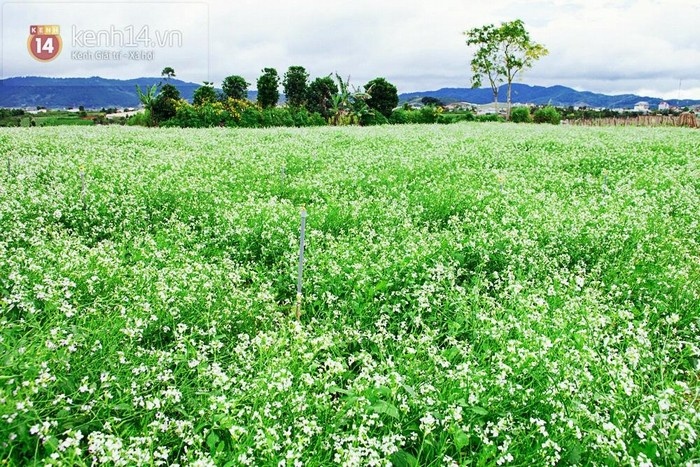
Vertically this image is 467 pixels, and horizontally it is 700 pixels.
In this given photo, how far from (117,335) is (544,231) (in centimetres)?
653

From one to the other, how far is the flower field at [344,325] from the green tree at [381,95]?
160ft

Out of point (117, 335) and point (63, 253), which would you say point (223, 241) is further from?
point (117, 335)

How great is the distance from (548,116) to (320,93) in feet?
96.2

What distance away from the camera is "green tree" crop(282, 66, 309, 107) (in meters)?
61.7

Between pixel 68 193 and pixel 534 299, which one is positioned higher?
pixel 68 193

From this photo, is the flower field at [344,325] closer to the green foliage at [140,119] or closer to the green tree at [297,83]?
→ the green foliage at [140,119]

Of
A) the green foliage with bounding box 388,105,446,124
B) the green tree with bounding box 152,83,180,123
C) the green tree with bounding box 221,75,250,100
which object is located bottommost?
the green tree with bounding box 152,83,180,123

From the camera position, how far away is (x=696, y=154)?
18281mm

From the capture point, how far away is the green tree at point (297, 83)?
202 ft

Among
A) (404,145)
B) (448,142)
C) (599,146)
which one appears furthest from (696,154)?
(404,145)

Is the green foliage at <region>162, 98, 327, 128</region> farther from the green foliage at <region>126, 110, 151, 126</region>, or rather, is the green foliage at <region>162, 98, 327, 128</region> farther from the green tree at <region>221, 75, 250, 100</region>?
the green tree at <region>221, 75, 250, 100</region>

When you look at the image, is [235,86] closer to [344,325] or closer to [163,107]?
[163,107]

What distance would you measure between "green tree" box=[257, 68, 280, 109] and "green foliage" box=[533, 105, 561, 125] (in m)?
33.8

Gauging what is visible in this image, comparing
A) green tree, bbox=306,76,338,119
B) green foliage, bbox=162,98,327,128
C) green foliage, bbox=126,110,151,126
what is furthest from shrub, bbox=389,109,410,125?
green foliage, bbox=126,110,151,126
